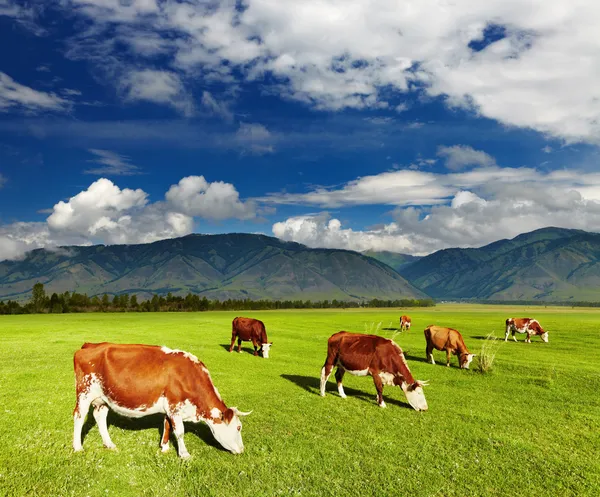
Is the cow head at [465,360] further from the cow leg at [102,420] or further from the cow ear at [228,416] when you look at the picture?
the cow leg at [102,420]

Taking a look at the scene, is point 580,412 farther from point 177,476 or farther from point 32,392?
point 32,392

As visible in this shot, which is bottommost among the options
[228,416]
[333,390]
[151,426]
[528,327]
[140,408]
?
[333,390]

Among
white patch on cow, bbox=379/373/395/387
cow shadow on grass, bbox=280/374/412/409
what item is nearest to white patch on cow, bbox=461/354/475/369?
cow shadow on grass, bbox=280/374/412/409

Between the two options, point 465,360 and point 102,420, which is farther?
point 465,360

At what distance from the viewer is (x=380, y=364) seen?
16172 mm

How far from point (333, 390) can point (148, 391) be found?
10.3 m

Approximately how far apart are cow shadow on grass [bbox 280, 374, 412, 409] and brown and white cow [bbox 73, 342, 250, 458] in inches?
308

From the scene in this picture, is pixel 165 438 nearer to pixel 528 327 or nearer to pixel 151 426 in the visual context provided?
pixel 151 426

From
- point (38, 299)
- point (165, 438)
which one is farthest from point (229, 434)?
point (38, 299)

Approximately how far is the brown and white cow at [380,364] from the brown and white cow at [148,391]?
261 inches

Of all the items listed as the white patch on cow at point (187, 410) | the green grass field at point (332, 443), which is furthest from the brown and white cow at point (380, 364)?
the white patch on cow at point (187, 410)

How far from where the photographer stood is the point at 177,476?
993 centimetres

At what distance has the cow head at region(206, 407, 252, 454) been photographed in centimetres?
1113

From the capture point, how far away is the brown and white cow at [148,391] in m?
10.8
